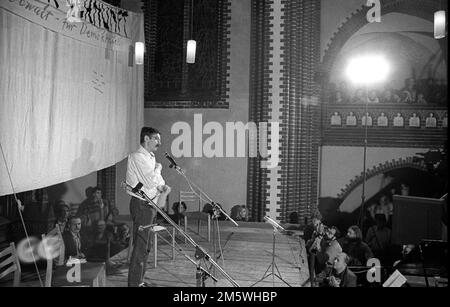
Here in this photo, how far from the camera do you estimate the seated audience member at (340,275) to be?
5.08 meters

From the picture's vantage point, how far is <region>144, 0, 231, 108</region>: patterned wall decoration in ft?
29.5

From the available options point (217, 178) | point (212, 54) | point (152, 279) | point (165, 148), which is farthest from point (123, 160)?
point (152, 279)

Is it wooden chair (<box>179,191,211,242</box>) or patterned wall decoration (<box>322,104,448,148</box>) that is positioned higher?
patterned wall decoration (<box>322,104,448,148</box>)

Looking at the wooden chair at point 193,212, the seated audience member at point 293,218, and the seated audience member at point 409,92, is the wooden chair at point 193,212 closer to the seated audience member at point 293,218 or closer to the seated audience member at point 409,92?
the seated audience member at point 293,218

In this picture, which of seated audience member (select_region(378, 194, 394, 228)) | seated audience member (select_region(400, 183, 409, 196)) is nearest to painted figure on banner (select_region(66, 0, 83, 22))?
seated audience member (select_region(378, 194, 394, 228))

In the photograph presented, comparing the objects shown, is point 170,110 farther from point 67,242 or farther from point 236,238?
point 67,242

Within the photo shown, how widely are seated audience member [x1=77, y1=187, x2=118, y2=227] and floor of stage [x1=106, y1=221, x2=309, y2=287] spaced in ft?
5.69

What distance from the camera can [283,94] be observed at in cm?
830

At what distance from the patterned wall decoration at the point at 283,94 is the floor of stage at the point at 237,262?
866mm

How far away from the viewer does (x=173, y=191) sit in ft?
30.1

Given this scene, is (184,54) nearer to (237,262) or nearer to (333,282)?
(237,262)

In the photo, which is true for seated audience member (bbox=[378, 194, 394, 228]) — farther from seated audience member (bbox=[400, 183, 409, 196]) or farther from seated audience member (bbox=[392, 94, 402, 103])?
seated audience member (bbox=[392, 94, 402, 103])

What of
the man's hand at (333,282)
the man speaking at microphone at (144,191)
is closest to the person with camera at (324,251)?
the man's hand at (333,282)

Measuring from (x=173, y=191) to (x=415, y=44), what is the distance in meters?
5.88
